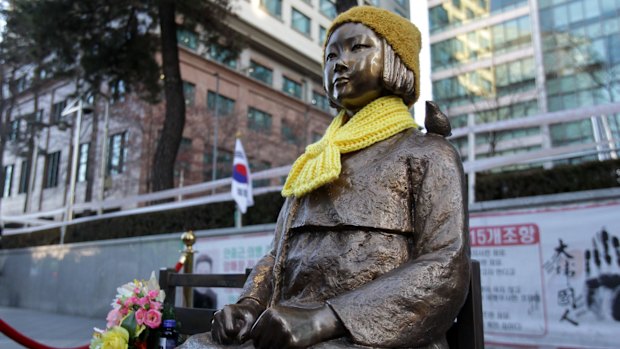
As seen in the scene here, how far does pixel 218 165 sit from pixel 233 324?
21.2 m

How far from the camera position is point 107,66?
11.3 meters

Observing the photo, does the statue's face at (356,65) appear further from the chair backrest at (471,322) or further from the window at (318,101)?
the window at (318,101)

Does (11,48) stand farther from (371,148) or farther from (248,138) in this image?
(371,148)

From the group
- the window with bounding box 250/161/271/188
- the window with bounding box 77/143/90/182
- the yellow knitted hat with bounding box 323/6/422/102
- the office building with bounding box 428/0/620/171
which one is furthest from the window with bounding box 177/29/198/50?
the yellow knitted hat with bounding box 323/6/422/102

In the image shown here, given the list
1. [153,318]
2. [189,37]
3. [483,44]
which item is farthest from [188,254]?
[483,44]

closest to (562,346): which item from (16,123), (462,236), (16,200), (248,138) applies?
(462,236)

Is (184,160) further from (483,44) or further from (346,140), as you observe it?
(346,140)

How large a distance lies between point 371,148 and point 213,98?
26.0 meters

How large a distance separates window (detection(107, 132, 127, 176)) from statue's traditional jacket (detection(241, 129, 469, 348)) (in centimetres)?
2166

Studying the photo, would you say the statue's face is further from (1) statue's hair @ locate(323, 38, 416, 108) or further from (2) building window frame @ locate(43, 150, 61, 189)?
(2) building window frame @ locate(43, 150, 61, 189)

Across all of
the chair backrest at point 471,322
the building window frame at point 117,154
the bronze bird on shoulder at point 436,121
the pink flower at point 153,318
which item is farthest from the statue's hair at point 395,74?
the building window frame at point 117,154

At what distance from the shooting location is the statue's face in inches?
68.3

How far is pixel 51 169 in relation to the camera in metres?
27.5

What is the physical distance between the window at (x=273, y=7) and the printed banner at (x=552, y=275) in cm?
2699
